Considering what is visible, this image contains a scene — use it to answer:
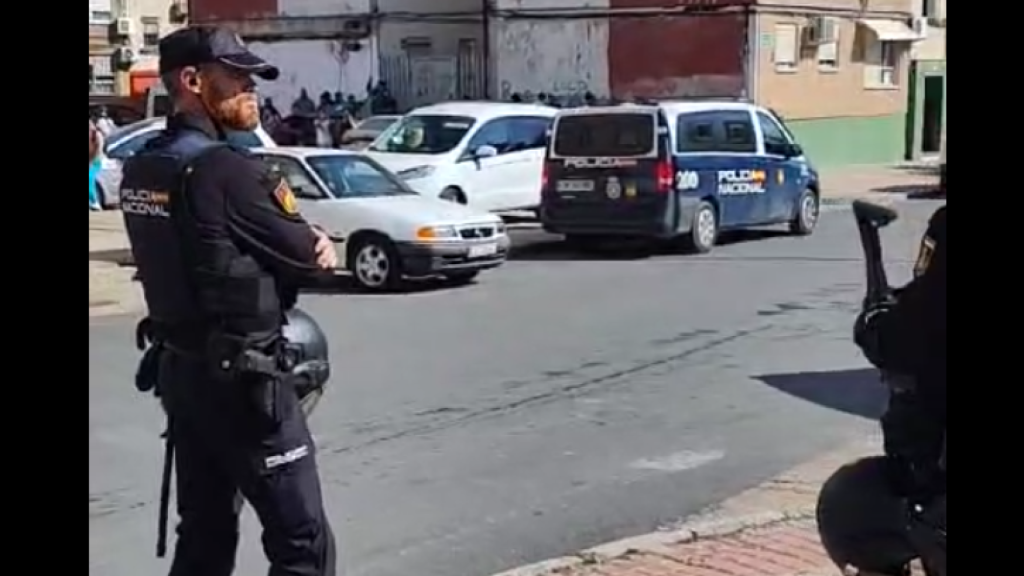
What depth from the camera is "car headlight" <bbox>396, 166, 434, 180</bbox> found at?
20081 mm

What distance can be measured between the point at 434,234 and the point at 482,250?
0.61 m

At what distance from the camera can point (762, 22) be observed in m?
30.8

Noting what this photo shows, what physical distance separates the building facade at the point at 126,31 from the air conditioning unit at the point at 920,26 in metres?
18.4

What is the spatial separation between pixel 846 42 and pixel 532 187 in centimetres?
1446

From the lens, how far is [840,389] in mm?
10078

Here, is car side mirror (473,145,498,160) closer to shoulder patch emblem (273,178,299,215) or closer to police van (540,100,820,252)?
police van (540,100,820,252)

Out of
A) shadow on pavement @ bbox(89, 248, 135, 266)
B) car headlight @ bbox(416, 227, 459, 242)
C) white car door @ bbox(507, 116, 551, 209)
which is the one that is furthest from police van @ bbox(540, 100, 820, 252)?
shadow on pavement @ bbox(89, 248, 135, 266)

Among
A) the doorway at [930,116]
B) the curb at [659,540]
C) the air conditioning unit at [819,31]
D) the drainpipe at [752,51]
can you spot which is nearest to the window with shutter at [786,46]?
the air conditioning unit at [819,31]

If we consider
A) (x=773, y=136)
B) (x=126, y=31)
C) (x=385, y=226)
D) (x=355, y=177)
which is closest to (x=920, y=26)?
(x=773, y=136)

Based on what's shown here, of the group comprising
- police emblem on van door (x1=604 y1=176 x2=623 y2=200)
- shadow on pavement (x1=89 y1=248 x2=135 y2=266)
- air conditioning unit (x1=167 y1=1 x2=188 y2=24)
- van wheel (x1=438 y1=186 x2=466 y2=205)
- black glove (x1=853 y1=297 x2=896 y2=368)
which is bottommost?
shadow on pavement (x1=89 y1=248 x2=135 y2=266)

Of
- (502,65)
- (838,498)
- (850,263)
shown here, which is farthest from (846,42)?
(838,498)

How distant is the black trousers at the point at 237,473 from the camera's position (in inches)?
174

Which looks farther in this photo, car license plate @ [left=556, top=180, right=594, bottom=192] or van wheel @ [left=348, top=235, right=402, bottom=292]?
car license plate @ [left=556, top=180, right=594, bottom=192]
